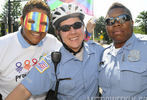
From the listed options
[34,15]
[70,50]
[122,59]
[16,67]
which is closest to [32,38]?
[34,15]

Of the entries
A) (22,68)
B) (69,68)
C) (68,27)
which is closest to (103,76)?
(69,68)

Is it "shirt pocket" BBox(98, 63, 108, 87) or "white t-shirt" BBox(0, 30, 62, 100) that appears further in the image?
"white t-shirt" BBox(0, 30, 62, 100)

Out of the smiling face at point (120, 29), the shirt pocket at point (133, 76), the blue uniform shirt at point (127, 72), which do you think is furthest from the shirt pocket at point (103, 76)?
the smiling face at point (120, 29)

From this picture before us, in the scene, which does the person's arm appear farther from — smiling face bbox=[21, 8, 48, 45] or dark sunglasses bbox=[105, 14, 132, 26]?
dark sunglasses bbox=[105, 14, 132, 26]

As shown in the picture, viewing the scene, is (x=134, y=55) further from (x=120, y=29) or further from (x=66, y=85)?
(x=66, y=85)

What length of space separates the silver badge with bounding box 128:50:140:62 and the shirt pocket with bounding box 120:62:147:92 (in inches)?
3.0

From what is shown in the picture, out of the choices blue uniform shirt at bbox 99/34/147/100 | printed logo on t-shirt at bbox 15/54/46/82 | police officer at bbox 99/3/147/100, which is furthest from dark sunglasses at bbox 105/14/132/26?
printed logo on t-shirt at bbox 15/54/46/82

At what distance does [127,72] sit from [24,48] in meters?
1.89

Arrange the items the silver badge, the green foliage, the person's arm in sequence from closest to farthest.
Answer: the person's arm
the silver badge
the green foliage

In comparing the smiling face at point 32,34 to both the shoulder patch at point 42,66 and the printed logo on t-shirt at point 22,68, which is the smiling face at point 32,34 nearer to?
the printed logo on t-shirt at point 22,68

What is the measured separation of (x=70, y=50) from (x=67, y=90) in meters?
0.67

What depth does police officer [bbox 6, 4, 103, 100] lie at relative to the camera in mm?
2129

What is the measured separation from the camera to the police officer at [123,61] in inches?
85.7

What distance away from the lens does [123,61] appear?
236 cm
